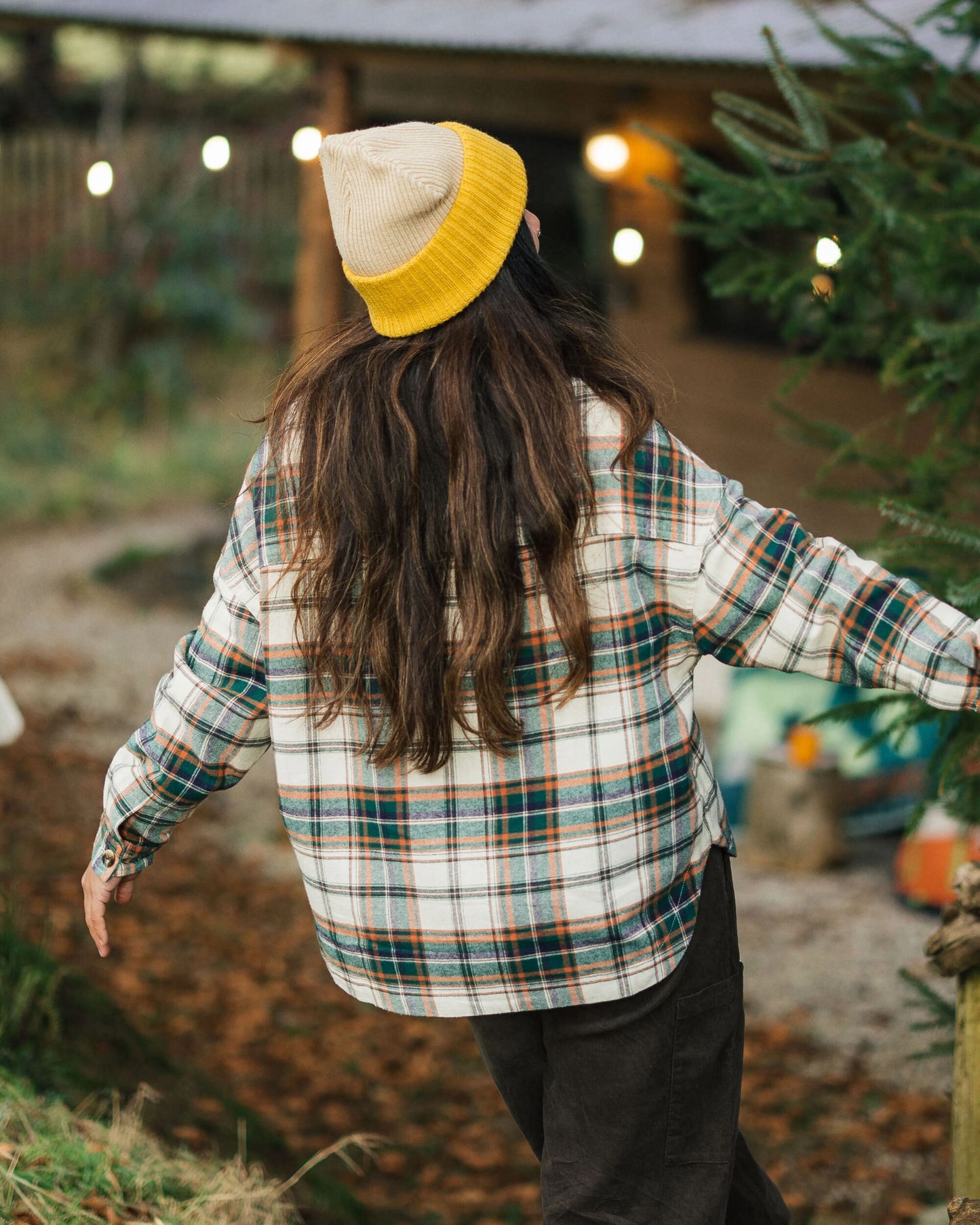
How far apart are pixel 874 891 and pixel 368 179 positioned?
4.50 meters

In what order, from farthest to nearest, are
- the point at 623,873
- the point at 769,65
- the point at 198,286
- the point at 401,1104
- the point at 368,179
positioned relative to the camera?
the point at 198,286
the point at 401,1104
the point at 769,65
the point at 623,873
the point at 368,179

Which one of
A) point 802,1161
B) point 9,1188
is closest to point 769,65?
point 9,1188

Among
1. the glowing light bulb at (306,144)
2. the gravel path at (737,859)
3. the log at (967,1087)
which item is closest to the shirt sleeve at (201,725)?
the log at (967,1087)

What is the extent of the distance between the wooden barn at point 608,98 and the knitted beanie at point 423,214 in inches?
101

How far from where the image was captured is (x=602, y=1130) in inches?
67.3

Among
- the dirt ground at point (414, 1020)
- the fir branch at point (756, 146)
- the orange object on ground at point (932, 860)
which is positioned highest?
the fir branch at point (756, 146)

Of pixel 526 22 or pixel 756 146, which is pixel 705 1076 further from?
pixel 526 22

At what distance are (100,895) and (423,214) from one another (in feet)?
3.68

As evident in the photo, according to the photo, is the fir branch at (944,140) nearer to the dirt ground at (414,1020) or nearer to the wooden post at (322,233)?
the dirt ground at (414,1020)

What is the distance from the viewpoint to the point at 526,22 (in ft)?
17.9

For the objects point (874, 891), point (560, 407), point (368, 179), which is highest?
point (368, 179)

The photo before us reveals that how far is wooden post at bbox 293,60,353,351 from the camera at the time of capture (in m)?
6.25

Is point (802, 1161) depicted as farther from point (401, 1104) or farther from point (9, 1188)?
point (9, 1188)

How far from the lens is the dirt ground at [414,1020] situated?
11.7ft
